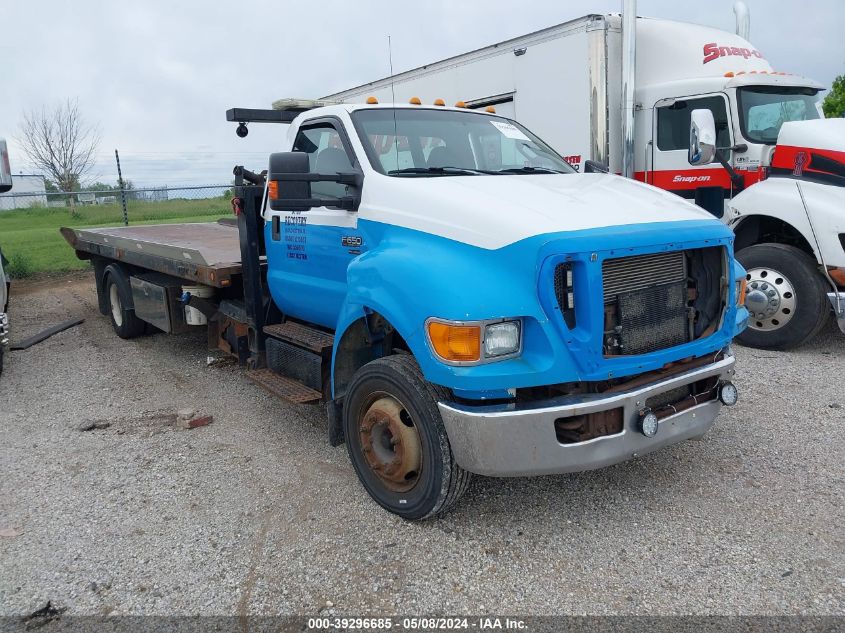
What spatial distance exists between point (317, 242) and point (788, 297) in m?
4.70

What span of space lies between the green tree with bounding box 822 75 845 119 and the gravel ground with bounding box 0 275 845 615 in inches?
674

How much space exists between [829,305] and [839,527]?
11.7 ft

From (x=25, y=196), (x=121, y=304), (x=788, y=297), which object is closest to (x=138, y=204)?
(x=25, y=196)

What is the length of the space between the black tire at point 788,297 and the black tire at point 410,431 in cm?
456

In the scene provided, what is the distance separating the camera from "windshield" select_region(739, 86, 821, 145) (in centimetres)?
753

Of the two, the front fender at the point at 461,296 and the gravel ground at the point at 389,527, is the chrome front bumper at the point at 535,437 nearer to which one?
the front fender at the point at 461,296

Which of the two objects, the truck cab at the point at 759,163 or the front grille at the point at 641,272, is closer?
the front grille at the point at 641,272

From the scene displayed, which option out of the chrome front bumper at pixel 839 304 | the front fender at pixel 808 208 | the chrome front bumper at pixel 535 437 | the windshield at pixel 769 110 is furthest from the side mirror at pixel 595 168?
the windshield at pixel 769 110

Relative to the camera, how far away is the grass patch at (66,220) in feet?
50.8

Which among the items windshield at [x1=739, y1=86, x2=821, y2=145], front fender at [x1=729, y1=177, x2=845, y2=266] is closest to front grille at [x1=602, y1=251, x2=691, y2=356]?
front fender at [x1=729, y1=177, x2=845, y2=266]

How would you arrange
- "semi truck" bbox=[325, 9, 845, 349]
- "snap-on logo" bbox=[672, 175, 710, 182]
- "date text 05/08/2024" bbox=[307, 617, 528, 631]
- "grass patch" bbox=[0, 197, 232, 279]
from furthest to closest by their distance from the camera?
"grass patch" bbox=[0, 197, 232, 279], "snap-on logo" bbox=[672, 175, 710, 182], "semi truck" bbox=[325, 9, 845, 349], "date text 05/08/2024" bbox=[307, 617, 528, 631]

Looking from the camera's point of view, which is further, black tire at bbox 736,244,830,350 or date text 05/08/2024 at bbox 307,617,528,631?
black tire at bbox 736,244,830,350

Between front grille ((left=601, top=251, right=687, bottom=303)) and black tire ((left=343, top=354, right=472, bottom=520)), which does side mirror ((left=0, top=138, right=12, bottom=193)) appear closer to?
black tire ((left=343, top=354, right=472, bottom=520))

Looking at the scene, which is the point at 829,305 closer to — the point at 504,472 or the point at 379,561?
the point at 504,472
